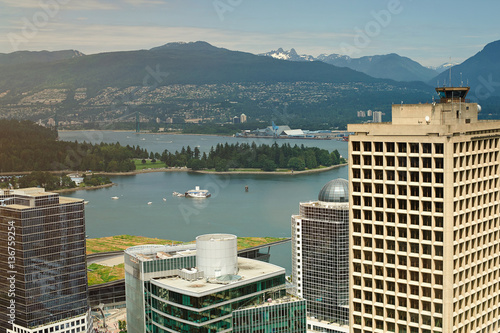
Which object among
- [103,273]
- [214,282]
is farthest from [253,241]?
[214,282]

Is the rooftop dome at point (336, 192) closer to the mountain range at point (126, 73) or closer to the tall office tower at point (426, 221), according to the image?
the tall office tower at point (426, 221)

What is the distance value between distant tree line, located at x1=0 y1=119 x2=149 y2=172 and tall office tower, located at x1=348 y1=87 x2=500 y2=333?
7287 cm

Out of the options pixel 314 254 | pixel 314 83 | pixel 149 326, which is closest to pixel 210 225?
pixel 314 254

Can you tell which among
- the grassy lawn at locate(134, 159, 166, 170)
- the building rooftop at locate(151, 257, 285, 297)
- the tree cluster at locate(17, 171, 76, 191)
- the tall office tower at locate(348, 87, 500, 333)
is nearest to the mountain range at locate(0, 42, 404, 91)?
the grassy lawn at locate(134, 159, 166, 170)

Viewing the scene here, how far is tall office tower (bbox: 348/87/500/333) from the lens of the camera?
12328 mm

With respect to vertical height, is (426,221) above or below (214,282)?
above

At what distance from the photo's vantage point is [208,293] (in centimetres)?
1692

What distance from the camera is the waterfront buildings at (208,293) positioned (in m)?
17.1

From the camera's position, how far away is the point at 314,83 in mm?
187250

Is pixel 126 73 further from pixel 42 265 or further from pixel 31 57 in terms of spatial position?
pixel 42 265

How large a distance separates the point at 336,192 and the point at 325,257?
2.66 meters

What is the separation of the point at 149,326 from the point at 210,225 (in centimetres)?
3172

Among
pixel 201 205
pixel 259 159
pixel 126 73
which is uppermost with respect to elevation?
pixel 126 73

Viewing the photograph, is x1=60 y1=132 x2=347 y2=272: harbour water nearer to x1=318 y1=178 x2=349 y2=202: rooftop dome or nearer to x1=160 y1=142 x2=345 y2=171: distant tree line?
x1=160 y1=142 x2=345 y2=171: distant tree line
